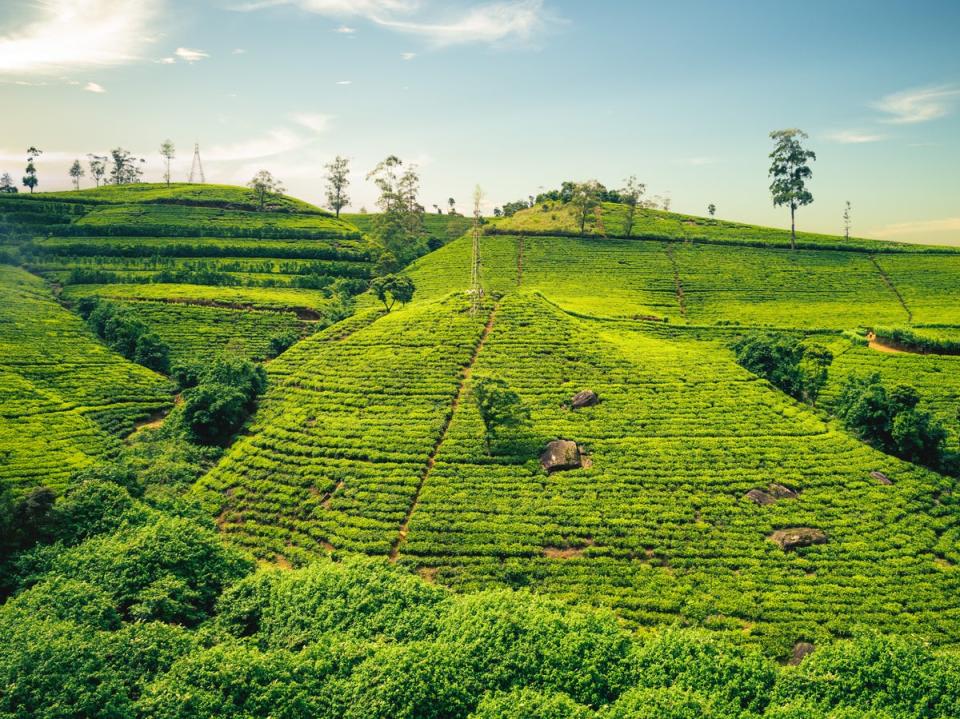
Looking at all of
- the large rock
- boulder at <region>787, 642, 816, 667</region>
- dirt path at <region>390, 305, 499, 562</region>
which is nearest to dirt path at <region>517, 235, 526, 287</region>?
dirt path at <region>390, 305, 499, 562</region>

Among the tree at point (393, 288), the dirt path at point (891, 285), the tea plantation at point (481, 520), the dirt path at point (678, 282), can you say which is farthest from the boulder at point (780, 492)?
the dirt path at point (891, 285)

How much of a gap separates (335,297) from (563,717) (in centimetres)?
8042

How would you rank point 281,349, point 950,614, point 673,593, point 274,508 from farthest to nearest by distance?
point 281,349 → point 274,508 → point 673,593 → point 950,614

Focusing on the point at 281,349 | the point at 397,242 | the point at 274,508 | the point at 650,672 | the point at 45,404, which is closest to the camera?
the point at 650,672

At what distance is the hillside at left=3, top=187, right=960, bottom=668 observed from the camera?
3247 cm

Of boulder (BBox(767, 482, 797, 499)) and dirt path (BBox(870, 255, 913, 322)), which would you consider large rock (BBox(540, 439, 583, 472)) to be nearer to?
boulder (BBox(767, 482, 797, 499))

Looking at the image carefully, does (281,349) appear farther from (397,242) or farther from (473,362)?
(397,242)

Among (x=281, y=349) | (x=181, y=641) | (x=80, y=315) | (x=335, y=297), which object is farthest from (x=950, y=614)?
(x=80, y=315)

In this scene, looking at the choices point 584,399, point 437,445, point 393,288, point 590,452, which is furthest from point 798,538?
point 393,288

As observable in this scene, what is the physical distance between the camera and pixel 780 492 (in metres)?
38.5

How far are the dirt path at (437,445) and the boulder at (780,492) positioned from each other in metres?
24.3

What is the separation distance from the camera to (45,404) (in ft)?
171

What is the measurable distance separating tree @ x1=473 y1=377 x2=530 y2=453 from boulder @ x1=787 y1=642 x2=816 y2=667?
23029 millimetres

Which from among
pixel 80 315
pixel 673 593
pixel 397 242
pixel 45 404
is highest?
pixel 397 242
